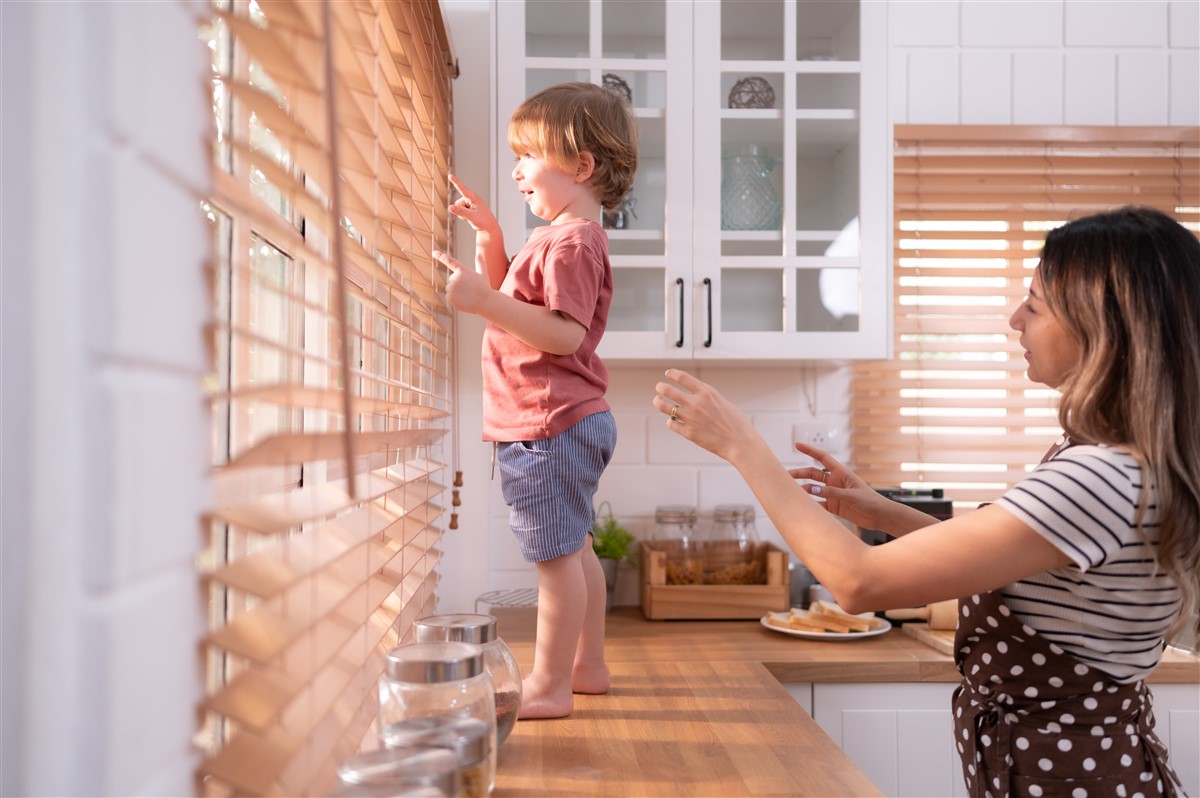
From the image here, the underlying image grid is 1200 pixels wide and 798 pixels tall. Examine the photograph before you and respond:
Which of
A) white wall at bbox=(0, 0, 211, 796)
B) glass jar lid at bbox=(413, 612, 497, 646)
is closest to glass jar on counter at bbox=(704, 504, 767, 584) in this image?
glass jar lid at bbox=(413, 612, 497, 646)

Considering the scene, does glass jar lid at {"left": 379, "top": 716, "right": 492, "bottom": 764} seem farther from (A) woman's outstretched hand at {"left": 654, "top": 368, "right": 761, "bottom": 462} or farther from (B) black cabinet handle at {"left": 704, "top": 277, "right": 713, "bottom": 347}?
(B) black cabinet handle at {"left": 704, "top": 277, "right": 713, "bottom": 347}

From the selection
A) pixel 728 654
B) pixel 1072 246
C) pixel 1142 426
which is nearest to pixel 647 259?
pixel 728 654

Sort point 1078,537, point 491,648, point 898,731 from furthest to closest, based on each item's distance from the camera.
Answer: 1. point 898,731
2. point 491,648
3. point 1078,537

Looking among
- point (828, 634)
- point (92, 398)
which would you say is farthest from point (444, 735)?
point (828, 634)

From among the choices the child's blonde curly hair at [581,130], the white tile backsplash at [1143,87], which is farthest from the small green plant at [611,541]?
the white tile backsplash at [1143,87]

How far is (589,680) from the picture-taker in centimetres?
140

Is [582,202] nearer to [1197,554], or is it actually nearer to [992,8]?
[1197,554]

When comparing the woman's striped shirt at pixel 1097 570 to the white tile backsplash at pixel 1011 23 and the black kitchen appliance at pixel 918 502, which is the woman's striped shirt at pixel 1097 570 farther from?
the white tile backsplash at pixel 1011 23

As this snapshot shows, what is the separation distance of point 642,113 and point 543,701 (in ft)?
4.25

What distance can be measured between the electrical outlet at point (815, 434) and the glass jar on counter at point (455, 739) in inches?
65.1

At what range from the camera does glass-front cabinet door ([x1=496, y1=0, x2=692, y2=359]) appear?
2047mm

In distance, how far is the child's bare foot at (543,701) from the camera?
125 centimetres

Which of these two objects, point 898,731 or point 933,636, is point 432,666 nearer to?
point 898,731

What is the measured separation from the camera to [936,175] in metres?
2.42
